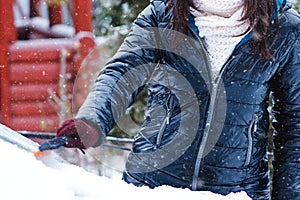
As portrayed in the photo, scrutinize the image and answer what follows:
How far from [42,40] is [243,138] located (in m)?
6.15

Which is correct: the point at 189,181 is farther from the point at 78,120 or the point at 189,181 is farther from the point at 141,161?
the point at 78,120

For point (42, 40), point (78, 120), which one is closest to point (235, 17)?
point (78, 120)

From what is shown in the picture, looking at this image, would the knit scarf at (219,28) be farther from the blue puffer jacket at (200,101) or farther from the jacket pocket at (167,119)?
the jacket pocket at (167,119)

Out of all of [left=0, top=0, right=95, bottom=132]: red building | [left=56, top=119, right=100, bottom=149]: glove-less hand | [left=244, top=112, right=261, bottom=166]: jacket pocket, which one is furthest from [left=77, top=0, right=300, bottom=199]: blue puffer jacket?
[left=0, top=0, right=95, bottom=132]: red building

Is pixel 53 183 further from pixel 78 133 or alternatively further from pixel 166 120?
pixel 166 120

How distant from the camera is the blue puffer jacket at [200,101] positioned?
6.45 ft

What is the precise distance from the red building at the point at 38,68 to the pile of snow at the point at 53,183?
19.7 feet

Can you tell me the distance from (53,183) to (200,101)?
738 mm

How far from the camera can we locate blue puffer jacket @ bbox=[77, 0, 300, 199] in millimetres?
1966

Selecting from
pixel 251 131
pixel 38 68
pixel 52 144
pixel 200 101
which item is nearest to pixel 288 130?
pixel 251 131

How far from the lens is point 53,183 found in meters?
1.35

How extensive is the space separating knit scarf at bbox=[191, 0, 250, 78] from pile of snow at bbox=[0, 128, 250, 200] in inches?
23.2

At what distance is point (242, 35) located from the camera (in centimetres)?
196

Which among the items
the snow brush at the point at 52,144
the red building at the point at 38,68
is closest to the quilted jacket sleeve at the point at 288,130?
the snow brush at the point at 52,144
